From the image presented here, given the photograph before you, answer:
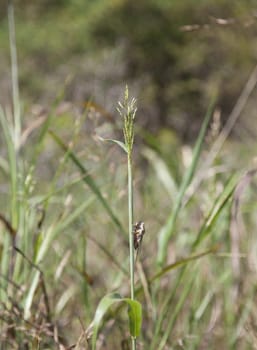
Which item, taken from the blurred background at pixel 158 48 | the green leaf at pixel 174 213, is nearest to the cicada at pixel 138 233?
the green leaf at pixel 174 213

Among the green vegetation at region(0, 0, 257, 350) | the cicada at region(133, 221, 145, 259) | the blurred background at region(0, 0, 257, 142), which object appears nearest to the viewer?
the cicada at region(133, 221, 145, 259)

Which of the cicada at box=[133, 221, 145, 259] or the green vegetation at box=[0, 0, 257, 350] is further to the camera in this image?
the green vegetation at box=[0, 0, 257, 350]

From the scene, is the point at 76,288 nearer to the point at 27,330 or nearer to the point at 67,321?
the point at 67,321

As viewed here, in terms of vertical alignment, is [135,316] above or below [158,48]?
above

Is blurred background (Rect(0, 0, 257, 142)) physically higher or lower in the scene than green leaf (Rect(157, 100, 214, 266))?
lower

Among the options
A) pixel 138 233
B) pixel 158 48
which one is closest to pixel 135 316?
pixel 138 233

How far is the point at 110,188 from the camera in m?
1.56

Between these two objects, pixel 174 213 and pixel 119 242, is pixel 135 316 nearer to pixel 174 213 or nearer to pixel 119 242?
pixel 174 213

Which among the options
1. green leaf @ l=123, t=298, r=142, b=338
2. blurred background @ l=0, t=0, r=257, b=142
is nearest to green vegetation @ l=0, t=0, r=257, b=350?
green leaf @ l=123, t=298, r=142, b=338

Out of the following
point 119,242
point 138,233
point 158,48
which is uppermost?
point 138,233

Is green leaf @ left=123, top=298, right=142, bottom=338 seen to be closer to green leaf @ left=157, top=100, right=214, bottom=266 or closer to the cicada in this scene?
the cicada

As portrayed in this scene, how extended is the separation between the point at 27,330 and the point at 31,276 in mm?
140

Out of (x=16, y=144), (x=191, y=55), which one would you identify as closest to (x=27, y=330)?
(x=16, y=144)

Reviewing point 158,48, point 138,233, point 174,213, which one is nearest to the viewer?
point 138,233
